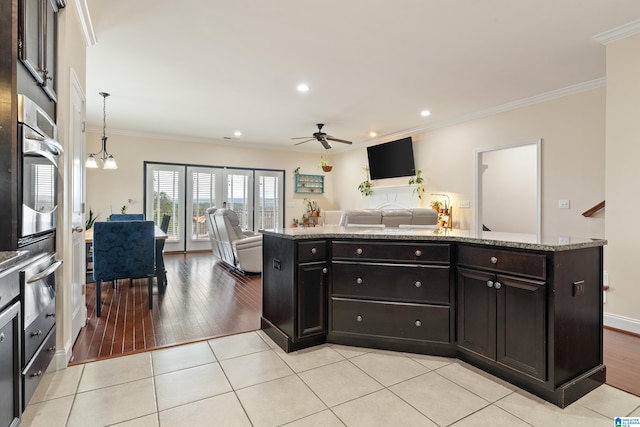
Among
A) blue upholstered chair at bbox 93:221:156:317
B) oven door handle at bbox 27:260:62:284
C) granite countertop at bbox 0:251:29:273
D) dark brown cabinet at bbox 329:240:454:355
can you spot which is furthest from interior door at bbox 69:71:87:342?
dark brown cabinet at bbox 329:240:454:355

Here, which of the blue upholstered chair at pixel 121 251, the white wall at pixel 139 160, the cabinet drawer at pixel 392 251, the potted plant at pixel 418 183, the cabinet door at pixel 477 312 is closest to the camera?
the cabinet door at pixel 477 312

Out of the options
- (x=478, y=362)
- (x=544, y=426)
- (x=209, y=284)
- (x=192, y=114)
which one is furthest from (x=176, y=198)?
(x=544, y=426)

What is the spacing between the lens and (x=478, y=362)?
228 cm

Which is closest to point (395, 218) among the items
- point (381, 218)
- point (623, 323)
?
point (381, 218)

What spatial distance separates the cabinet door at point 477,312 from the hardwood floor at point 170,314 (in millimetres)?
1833

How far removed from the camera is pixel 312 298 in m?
2.61

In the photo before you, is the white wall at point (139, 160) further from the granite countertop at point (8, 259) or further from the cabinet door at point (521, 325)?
the cabinet door at point (521, 325)

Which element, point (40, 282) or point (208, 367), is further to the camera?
point (208, 367)

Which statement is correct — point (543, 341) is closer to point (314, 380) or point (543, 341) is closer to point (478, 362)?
point (478, 362)

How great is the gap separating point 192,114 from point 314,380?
5.16m

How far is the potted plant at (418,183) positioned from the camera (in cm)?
673

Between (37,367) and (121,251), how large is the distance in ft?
6.25

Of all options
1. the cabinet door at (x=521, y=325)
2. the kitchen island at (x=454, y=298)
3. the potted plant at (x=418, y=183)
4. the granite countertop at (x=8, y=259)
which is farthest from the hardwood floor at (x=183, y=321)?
the potted plant at (x=418, y=183)

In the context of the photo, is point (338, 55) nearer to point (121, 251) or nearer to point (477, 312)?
point (477, 312)
